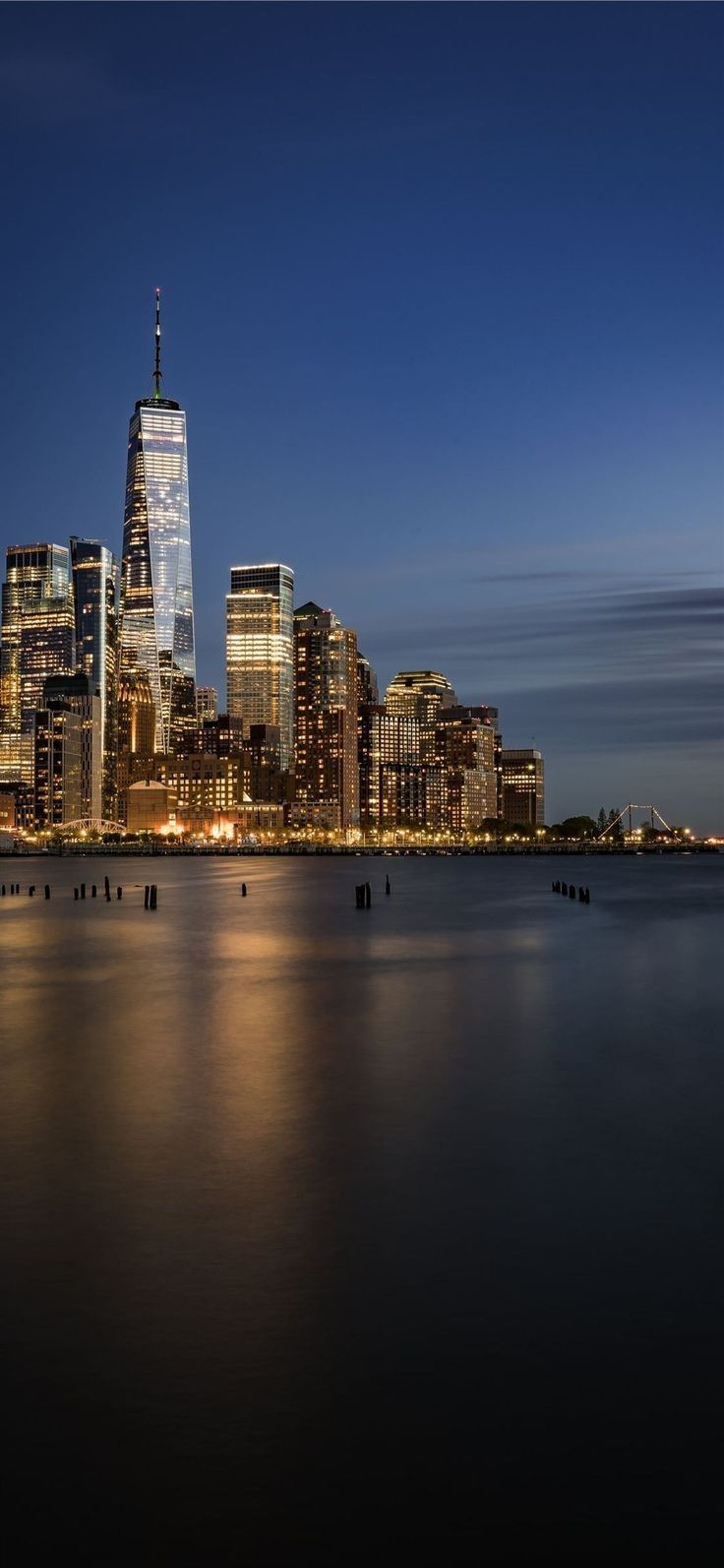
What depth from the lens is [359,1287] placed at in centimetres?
1293

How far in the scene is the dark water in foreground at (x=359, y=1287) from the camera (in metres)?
8.71

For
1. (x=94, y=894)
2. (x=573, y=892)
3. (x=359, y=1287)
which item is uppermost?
(x=359, y=1287)

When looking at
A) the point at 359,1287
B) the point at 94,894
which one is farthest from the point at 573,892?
the point at 359,1287

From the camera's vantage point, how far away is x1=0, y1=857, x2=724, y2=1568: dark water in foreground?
8.71 meters

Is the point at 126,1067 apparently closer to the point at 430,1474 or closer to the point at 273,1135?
the point at 273,1135

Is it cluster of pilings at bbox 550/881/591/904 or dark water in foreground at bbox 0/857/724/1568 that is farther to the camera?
cluster of pilings at bbox 550/881/591/904

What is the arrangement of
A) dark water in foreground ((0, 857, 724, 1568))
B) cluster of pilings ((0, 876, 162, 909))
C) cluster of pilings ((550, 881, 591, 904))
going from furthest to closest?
cluster of pilings ((550, 881, 591, 904)), cluster of pilings ((0, 876, 162, 909)), dark water in foreground ((0, 857, 724, 1568))

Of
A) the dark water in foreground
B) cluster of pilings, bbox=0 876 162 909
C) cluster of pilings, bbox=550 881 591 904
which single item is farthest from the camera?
cluster of pilings, bbox=550 881 591 904

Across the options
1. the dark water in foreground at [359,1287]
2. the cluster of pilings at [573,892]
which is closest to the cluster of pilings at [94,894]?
the cluster of pilings at [573,892]

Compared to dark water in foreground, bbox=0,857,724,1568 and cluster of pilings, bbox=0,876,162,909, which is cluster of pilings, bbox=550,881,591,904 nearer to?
cluster of pilings, bbox=0,876,162,909

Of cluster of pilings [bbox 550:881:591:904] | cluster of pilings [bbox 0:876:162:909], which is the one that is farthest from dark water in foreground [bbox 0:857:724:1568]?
cluster of pilings [bbox 550:881:591:904]

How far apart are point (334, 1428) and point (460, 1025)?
23.2 metres

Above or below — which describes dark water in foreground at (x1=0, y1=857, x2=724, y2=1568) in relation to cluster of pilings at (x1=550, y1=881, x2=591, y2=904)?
above

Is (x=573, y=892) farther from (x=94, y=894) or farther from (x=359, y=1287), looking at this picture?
(x=359, y=1287)
